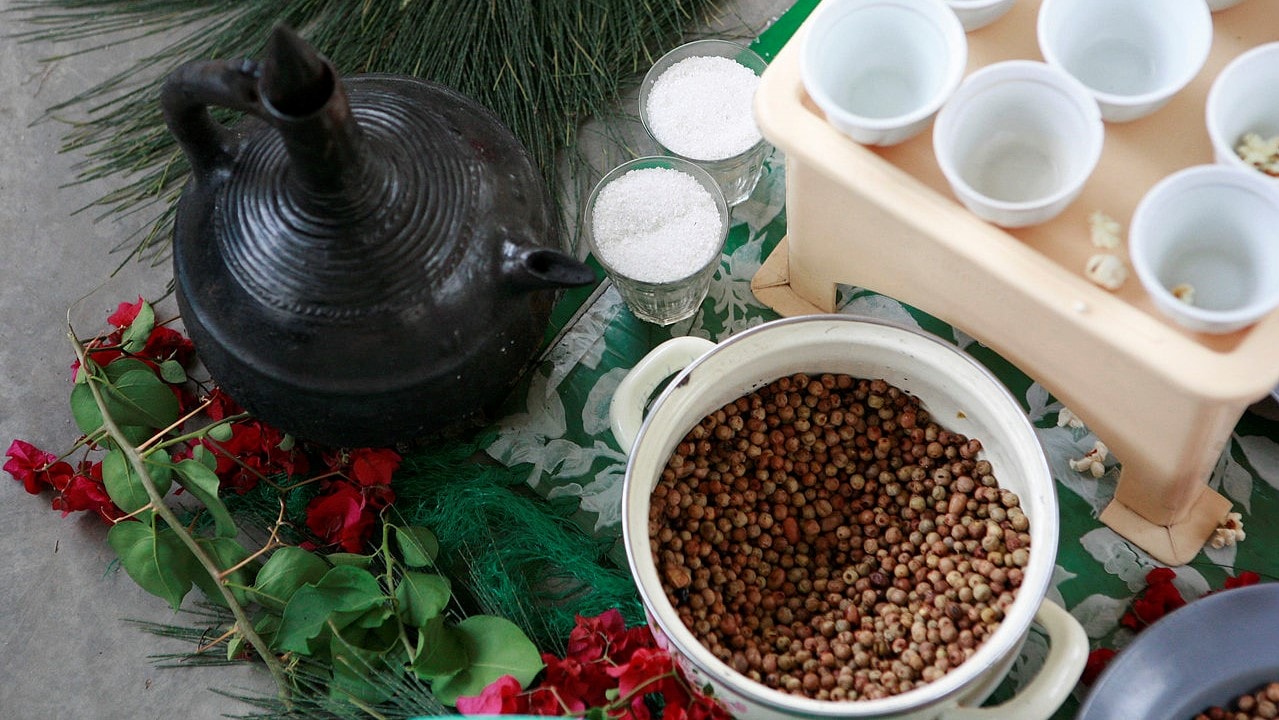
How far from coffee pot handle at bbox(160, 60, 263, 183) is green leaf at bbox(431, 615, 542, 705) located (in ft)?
1.42

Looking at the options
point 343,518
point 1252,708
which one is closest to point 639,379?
point 343,518

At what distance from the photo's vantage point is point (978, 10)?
0.78 meters

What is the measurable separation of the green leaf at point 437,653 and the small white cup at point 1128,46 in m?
0.64

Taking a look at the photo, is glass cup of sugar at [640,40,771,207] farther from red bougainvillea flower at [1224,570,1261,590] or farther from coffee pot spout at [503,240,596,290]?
red bougainvillea flower at [1224,570,1261,590]

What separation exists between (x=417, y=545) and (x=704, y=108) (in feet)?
1.57

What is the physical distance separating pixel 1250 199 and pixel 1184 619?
12.7 inches

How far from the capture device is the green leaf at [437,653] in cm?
91

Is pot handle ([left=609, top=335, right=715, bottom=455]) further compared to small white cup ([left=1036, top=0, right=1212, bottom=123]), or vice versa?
pot handle ([left=609, top=335, right=715, bottom=455])

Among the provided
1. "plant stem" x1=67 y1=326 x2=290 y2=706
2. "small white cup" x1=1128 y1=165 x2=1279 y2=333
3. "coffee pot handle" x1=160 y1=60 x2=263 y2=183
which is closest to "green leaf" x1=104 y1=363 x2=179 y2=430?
"plant stem" x1=67 y1=326 x2=290 y2=706

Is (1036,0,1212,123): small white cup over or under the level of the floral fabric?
over

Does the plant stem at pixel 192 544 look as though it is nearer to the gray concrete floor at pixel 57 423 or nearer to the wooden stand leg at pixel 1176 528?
the gray concrete floor at pixel 57 423

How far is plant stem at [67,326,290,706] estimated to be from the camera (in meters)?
0.94

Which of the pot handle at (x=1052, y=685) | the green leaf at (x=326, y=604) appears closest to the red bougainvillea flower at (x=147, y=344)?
the green leaf at (x=326, y=604)

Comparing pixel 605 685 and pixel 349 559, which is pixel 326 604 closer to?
pixel 349 559
